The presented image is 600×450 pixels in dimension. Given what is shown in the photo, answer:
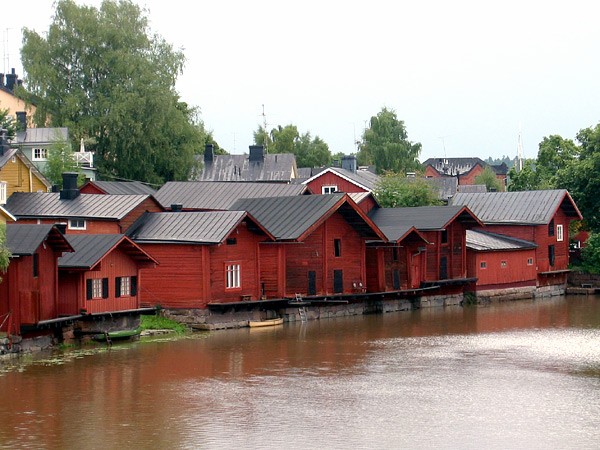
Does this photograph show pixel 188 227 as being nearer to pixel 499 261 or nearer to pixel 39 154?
pixel 499 261

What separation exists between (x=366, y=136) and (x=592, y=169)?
2411 inches

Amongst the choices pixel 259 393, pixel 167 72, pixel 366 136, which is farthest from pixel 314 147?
pixel 259 393

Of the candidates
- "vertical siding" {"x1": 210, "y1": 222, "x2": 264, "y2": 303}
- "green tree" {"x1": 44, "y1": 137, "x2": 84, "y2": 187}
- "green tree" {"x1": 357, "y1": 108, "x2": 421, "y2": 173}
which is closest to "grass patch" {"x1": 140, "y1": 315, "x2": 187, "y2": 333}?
"vertical siding" {"x1": 210, "y1": 222, "x2": 264, "y2": 303}

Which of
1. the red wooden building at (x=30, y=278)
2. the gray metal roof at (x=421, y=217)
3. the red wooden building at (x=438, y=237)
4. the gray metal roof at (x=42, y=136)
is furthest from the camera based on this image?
the gray metal roof at (x=42, y=136)

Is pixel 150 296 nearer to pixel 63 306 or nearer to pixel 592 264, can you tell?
pixel 63 306

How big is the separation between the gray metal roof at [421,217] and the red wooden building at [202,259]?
37.3 ft

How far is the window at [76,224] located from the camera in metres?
58.0

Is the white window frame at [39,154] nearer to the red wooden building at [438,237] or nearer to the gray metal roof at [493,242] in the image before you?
the red wooden building at [438,237]

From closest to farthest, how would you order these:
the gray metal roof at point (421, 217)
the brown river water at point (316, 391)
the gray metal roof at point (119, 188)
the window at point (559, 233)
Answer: the brown river water at point (316, 391) < the gray metal roof at point (421, 217) < the gray metal roof at point (119, 188) < the window at point (559, 233)

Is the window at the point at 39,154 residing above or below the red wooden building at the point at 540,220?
above

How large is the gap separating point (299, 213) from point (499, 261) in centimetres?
1667

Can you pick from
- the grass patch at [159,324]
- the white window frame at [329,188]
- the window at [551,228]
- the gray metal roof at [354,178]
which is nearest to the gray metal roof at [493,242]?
the window at [551,228]

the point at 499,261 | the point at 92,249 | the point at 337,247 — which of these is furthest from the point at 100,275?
the point at 499,261

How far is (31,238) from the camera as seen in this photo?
138 feet
